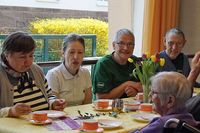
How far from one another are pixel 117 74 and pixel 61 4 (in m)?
4.79

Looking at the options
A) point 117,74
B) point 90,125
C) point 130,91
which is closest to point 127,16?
point 117,74

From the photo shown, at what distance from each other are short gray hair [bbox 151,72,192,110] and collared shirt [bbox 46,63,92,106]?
1.14 meters

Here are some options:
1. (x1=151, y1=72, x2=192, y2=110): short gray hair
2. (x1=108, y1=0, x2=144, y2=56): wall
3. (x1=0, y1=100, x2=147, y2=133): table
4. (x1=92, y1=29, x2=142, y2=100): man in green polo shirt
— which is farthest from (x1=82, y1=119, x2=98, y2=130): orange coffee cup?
(x1=108, y1=0, x2=144, y2=56): wall

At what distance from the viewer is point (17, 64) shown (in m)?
2.30

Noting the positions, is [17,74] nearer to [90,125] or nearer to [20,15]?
[90,125]

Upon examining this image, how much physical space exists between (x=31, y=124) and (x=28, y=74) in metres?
0.52

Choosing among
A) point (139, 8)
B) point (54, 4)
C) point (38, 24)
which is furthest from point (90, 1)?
point (139, 8)

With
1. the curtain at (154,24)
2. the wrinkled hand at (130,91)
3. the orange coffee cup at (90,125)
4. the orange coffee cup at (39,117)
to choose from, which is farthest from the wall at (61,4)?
the orange coffee cup at (90,125)

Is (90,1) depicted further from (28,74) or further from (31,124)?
(31,124)

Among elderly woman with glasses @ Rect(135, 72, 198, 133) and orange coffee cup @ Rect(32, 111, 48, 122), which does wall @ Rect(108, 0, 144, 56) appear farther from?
elderly woman with glasses @ Rect(135, 72, 198, 133)

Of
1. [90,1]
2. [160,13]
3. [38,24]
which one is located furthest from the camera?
[90,1]

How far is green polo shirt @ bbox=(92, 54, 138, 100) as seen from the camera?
2.97 metres

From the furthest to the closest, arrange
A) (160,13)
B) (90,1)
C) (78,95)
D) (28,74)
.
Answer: (90,1) < (160,13) < (78,95) < (28,74)

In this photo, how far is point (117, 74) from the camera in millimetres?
3035
